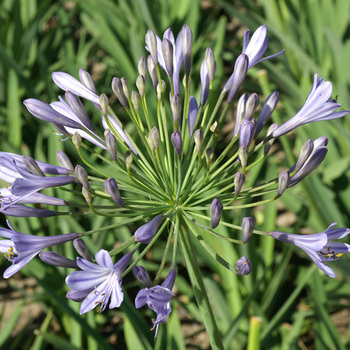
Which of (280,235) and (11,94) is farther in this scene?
(11,94)

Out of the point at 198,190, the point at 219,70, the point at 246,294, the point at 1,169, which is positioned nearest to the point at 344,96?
the point at 219,70

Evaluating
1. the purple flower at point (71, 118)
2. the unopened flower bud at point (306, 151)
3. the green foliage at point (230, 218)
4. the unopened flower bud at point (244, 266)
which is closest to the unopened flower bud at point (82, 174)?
the purple flower at point (71, 118)

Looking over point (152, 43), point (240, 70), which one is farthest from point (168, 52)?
point (240, 70)

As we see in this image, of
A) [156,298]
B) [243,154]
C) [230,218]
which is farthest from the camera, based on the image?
[230,218]

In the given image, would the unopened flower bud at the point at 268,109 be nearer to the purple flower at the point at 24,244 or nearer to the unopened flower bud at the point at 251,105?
the unopened flower bud at the point at 251,105

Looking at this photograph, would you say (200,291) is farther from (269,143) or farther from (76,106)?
(76,106)

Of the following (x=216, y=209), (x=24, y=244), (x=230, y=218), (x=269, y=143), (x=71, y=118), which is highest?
(x=269, y=143)

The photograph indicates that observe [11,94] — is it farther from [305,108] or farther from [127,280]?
[305,108]

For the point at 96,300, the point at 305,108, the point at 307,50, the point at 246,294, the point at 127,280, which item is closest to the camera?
the point at 96,300
